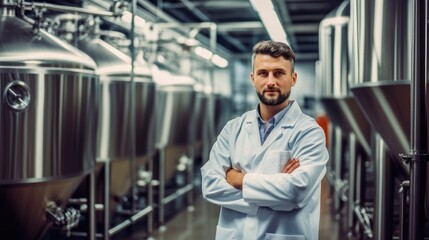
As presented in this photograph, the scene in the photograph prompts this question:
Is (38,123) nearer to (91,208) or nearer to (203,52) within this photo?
(91,208)

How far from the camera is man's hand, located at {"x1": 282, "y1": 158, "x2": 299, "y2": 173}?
6.15 ft

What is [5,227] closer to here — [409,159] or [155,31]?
[409,159]

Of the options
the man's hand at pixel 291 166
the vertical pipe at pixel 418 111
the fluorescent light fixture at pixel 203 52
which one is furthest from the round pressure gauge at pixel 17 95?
the fluorescent light fixture at pixel 203 52

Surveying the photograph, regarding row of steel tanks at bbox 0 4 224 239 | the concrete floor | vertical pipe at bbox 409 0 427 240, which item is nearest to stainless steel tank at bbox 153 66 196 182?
the concrete floor

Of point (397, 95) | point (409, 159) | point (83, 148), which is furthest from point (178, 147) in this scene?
point (409, 159)

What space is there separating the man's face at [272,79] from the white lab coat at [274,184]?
100 millimetres

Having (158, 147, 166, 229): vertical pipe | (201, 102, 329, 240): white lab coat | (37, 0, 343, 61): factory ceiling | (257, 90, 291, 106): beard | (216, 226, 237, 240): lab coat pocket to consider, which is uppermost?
(37, 0, 343, 61): factory ceiling

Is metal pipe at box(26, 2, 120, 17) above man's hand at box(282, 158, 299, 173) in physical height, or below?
above

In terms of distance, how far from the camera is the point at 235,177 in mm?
1969

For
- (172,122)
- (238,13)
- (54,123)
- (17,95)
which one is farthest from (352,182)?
(238,13)

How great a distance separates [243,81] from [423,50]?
1377 cm

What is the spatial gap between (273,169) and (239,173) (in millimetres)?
134

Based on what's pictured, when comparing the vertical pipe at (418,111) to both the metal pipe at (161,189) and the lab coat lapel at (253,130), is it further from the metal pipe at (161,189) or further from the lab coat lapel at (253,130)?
the metal pipe at (161,189)

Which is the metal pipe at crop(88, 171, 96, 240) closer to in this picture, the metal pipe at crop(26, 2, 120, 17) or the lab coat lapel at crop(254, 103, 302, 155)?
the metal pipe at crop(26, 2, 120, 17)
